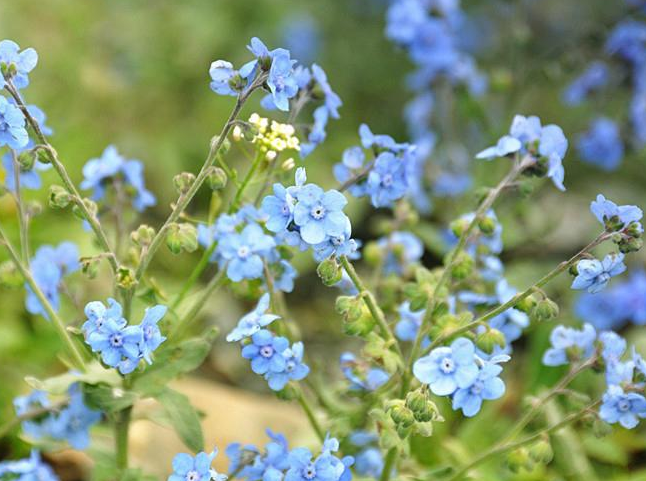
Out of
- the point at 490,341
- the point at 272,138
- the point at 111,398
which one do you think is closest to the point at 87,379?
the point at 111,398

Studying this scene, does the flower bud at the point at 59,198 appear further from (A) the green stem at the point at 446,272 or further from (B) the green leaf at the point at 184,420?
(A) the green stem at the point at 446,272

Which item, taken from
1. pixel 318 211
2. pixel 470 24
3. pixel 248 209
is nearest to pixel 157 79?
pixel 470 24

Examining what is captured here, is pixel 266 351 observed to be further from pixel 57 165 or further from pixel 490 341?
pixel 57 165

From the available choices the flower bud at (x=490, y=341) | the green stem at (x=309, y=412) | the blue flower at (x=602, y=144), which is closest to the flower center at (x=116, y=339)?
the green stem at (x=309, y=412)

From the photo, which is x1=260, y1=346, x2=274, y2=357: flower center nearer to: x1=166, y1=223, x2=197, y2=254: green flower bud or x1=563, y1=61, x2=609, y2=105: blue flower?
x1=166, y1=223, x2=197, y2=254: green flower bud

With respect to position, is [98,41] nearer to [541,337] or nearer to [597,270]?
[541,337]
